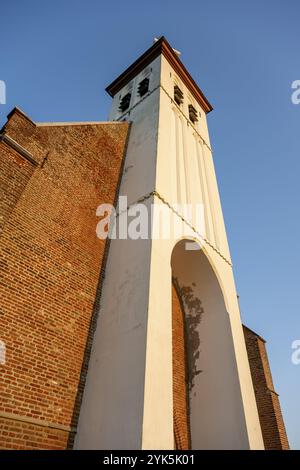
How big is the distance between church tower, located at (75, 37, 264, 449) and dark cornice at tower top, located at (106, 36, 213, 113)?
3890 millimetres

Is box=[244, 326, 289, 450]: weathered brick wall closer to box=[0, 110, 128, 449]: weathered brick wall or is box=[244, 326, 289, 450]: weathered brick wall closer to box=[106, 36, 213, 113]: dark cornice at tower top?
box=[0, 110, 128, 449]: weathered brick wall

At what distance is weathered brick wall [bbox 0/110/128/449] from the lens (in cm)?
473

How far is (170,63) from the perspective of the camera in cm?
1520

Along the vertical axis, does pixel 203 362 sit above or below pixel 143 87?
below

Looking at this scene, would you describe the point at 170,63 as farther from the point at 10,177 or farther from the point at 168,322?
the point at 168,322

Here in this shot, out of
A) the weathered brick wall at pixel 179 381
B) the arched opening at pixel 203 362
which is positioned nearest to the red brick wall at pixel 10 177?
the arched opening at pixel 203 362

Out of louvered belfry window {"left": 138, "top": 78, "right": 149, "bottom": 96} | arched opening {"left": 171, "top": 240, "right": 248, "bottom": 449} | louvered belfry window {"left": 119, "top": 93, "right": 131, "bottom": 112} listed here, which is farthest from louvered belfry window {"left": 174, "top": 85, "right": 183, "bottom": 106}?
arched opening {"left": 171, "top": 240, "right": 248, "bottom": 449}

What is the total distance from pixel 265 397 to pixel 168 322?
6.18m

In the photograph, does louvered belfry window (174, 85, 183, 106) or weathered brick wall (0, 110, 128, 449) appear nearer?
weathered brick wall (0, 110, 128, 449)

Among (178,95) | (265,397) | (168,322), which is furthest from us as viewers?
(178,95)

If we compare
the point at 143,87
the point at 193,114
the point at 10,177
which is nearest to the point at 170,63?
the point at 143,87

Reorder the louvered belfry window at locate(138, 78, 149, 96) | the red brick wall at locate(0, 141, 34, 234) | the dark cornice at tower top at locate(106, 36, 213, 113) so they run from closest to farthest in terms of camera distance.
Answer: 1. the red brick wall at locate(0, 141, 34, 234)
2. the louvered belfry window at locate(138, 78, 149, 96)
3. the dark cornice at tower top at locate(106, 36, 213, 113)

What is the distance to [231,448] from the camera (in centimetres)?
631

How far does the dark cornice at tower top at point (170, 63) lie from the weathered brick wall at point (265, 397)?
39.8ft
